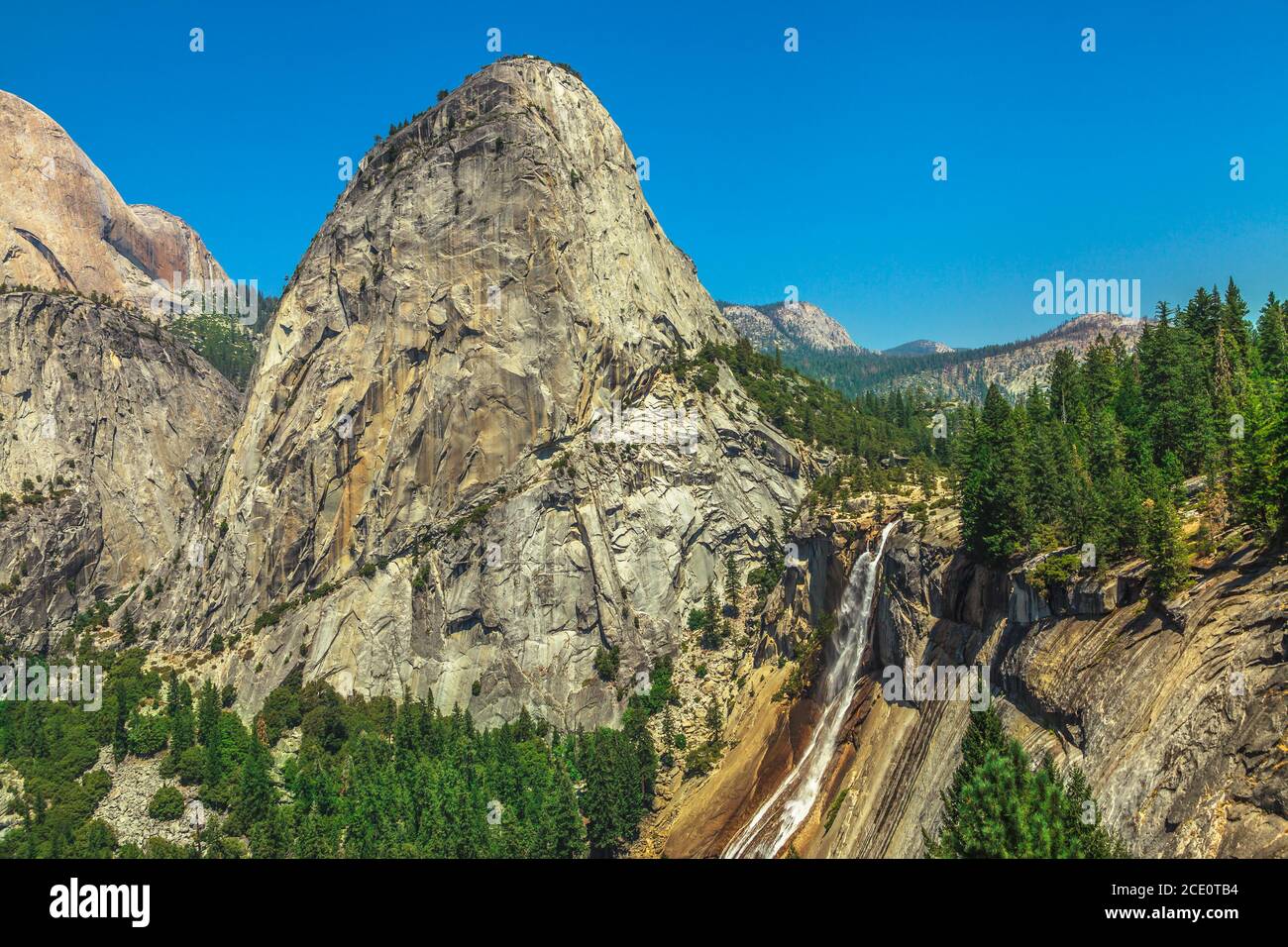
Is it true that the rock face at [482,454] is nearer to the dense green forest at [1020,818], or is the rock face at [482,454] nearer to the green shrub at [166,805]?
the green shrub at [166,805]

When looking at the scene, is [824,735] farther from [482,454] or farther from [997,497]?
[482,454]

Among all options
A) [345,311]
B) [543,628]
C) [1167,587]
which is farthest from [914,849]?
[345,311]

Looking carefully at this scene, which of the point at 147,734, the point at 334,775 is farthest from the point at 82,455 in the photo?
the point at 334,775

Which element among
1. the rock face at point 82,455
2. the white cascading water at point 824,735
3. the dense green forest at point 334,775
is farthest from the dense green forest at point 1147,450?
the rock face at point 82,455

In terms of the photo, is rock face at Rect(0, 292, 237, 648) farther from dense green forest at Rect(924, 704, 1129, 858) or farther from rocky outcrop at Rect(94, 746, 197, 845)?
dense green forest at Rect(924, 704, 1129, 858)

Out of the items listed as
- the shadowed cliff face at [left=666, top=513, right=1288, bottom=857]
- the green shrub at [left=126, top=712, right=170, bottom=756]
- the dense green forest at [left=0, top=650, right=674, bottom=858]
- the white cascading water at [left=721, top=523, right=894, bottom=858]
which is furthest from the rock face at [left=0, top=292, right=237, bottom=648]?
the shadowed cliff face at [left=666, top=513, right=1288, bottom=857]

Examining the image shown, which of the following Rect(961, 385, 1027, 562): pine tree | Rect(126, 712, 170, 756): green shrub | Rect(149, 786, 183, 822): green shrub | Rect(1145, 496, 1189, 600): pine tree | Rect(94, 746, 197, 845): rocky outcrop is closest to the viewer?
Rect(1145, 496, 1189, 600): pine tree
